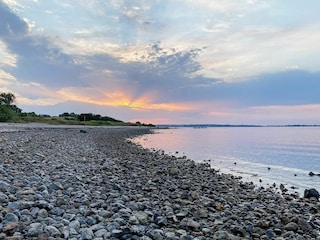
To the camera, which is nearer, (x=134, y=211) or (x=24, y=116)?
(x=134, y=211)

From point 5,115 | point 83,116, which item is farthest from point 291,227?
point 83,116

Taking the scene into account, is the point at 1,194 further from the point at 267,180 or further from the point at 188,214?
the point at 267,180

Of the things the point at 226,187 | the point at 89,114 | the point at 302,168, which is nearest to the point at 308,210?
the point at 226,187

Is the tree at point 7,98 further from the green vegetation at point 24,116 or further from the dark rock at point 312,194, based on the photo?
the dark rock at point 312,194

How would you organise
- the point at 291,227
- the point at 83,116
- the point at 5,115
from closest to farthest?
the point at 291,227, the point at 5,115, the point at 83,116

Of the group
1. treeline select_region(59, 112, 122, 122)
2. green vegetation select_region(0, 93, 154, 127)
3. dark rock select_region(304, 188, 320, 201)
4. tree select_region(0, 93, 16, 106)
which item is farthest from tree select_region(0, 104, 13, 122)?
dark rock select_region(304, 188, 320, 201)

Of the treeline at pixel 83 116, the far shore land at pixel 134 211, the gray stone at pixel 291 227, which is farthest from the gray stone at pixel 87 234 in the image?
the treeline at pixel 83 116

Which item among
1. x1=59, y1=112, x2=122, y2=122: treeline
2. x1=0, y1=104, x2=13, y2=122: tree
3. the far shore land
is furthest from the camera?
x1=59, y1=112, x2=122, y2=122: treeline

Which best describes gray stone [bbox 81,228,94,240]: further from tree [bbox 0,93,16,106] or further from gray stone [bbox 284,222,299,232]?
tree [bbox 0,93,16,106]

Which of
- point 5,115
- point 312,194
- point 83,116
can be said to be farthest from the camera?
point 83,116

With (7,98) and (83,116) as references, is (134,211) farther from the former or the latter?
(83,116)

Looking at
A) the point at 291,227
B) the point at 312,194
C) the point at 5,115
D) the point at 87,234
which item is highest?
the point at 5,115

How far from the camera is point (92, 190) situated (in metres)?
8.35

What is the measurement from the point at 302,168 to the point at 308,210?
12037 millimetres
